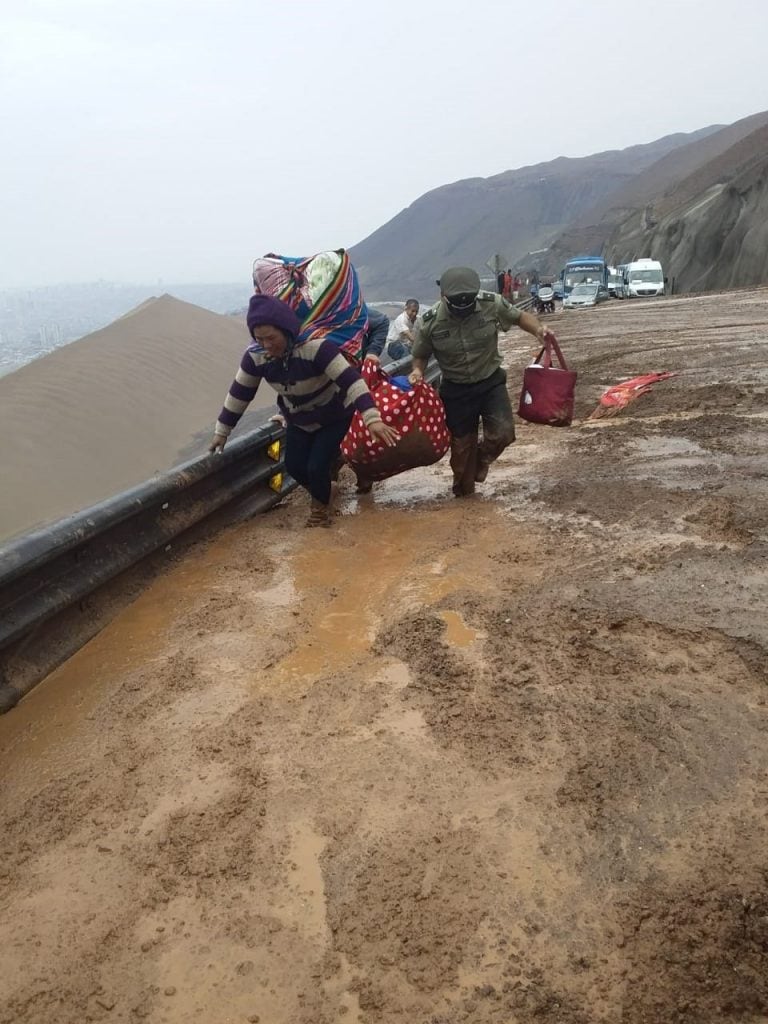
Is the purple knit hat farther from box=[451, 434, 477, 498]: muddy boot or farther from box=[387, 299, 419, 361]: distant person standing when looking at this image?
box=[387, 299, 419, 361]: distant person standing

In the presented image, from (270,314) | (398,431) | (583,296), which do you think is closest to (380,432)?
(398,431)

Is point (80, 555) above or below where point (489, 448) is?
above

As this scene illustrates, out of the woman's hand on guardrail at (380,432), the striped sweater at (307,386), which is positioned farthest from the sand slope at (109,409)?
the woman's hand on guardrail at (380,432)

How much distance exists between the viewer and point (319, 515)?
540cm

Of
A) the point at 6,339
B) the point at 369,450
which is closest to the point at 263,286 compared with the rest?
the point at 369,450

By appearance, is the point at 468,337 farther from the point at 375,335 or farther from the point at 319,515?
the point at 319,515

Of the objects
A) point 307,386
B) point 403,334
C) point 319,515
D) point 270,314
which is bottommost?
point 403,334

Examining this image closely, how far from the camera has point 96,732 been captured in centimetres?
298

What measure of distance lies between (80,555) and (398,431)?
212 centimetres

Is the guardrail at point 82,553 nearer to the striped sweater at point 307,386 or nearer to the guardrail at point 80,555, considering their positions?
the guardrail at point 80,555

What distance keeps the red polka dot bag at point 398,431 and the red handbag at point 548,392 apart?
88 centimetres

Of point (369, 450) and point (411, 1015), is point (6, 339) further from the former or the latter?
point (411, 1015)

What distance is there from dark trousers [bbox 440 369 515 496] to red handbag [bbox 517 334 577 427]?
0.24 m

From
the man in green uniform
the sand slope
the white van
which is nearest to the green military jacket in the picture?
the man in green uniform
